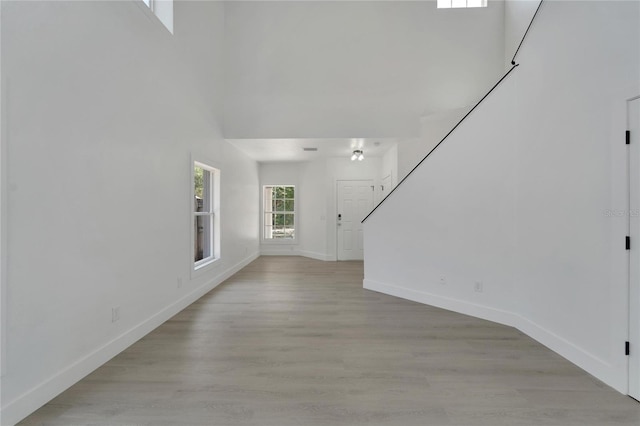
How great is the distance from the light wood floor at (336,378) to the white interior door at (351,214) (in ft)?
13.0

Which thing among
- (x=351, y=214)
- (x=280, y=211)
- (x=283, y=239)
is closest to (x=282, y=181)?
(x=280, y=211)

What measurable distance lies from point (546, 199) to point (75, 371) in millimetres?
3899

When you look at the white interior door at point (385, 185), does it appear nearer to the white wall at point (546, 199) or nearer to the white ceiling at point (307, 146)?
the white ceiling at point (307, 146)

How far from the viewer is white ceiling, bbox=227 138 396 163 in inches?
216

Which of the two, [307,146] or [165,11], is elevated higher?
[165,11]

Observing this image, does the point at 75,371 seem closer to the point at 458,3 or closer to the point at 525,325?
the point at 525,325

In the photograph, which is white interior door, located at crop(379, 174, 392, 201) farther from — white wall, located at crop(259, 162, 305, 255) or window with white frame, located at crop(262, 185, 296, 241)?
window with white frame, located at crop(262, 185, 296, 241)

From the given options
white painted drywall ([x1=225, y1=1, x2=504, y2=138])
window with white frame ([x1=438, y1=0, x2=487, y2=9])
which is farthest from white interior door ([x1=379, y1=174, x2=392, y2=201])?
window with white frame ([x1=438, y1=0, x2=487, y2=9])

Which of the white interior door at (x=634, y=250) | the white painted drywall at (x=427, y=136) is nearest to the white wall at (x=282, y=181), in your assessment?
the white painted drywall at (x=427, y=136)

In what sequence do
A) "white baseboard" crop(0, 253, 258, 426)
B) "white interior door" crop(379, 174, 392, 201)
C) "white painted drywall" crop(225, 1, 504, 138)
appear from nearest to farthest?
"white baseboard" crop(0, 253, 258, 426) → "white painted drywall" crop(225, 1, 504, 138) → "white interior door" crop(379, 174, 392, 201)

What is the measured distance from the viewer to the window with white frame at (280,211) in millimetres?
8172

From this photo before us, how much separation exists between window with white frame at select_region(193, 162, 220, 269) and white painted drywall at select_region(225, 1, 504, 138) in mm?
948

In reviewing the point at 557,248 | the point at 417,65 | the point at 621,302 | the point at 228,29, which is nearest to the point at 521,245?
the point at 557,248

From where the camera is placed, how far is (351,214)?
23.9 feet
